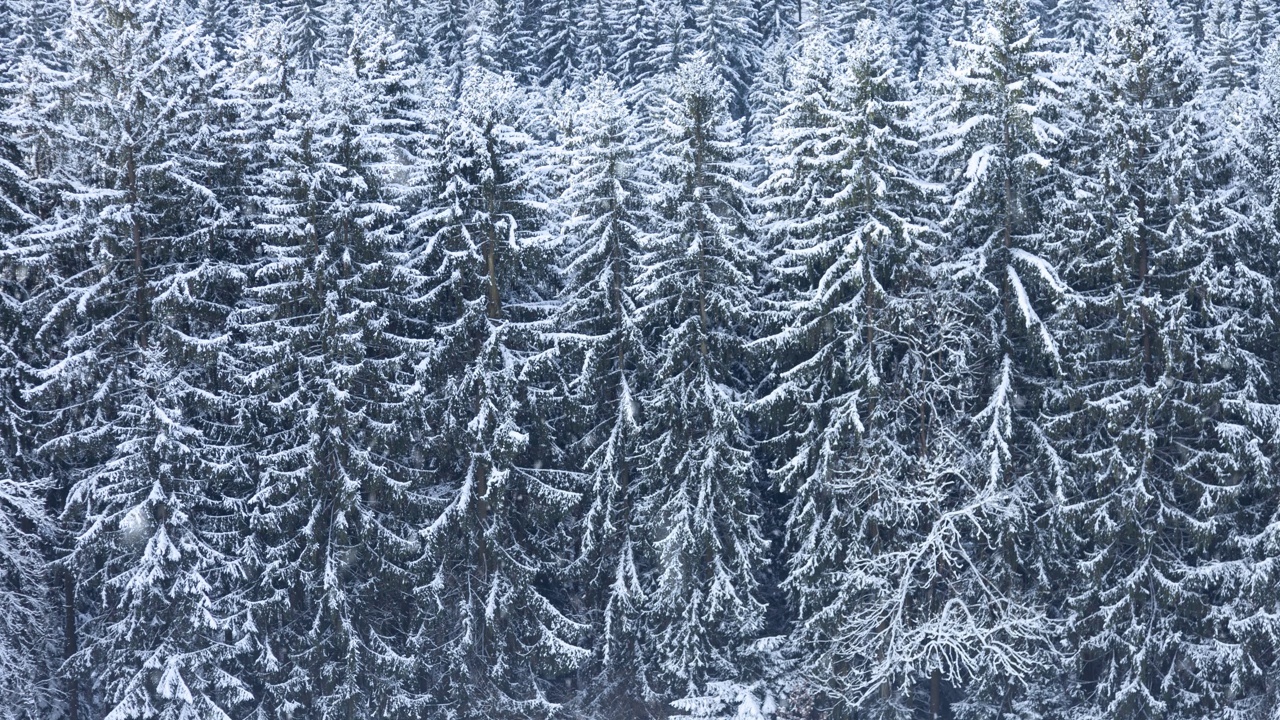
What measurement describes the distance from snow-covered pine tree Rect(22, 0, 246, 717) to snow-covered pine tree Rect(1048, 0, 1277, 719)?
18.2 m

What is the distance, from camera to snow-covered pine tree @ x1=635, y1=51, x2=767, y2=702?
2280cm

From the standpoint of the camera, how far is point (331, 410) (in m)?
22.7

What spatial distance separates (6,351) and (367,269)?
7548mm

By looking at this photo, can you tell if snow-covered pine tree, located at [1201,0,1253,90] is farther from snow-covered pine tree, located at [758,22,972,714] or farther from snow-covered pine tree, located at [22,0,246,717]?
snow-covered pine tree, located at [22,0,246,717]

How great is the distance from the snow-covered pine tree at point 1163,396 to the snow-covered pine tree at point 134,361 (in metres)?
18.2

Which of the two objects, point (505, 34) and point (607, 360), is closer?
point (607, 360)

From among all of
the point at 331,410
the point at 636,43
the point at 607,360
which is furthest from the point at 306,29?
the point at 607,360

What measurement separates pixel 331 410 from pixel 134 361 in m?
4.39

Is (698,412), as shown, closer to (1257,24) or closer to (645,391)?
(645,391)

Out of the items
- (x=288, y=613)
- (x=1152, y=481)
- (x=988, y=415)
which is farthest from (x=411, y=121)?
(x=1152, y=481)

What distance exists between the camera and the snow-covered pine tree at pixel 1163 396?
70.5ft

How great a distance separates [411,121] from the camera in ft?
79.4

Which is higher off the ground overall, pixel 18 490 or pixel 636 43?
pixel 636 43

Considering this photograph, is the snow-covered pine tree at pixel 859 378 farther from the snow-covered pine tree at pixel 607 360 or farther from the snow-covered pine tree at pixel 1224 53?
the snow-covered pine tree at pixel 1224 53
